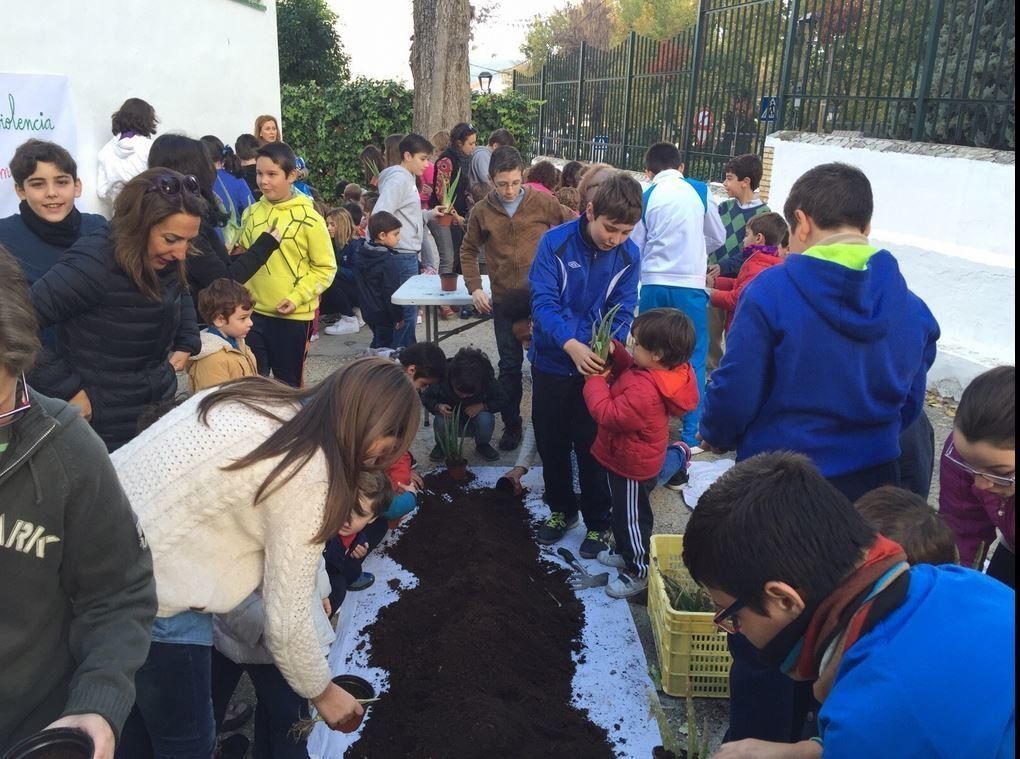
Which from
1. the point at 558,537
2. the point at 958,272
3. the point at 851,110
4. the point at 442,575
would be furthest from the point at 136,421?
the point at 851,110

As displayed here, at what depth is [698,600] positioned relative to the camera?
308 centimetres

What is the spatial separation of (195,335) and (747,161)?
422 cm

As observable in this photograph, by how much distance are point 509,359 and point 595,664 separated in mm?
2519

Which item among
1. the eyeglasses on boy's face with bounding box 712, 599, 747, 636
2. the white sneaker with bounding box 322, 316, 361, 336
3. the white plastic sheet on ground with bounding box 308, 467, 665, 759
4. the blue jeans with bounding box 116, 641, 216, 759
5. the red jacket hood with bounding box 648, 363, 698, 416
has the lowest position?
the white plastic sheet on ground with bounding box 308, 467, 665, 759

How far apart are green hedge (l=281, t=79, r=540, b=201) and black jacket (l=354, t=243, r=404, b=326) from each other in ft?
31.1

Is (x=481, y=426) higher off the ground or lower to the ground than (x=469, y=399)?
lower

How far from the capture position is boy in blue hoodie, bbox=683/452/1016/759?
117 cm

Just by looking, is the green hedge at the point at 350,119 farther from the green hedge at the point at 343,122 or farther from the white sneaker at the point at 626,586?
the white sneaker at the point at 626,586

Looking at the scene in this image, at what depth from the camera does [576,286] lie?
3846 mm

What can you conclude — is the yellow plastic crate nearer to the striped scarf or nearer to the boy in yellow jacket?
the striped scarf

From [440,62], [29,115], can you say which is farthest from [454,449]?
[440,62]

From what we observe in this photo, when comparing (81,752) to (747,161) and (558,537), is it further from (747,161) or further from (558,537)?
(747,161)

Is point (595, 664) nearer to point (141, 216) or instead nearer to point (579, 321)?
point (579, 321)

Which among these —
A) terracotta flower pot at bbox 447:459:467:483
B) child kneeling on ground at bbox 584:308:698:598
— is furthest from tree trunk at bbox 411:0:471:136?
child kneeling on ground at bbox 584:308:698:598
